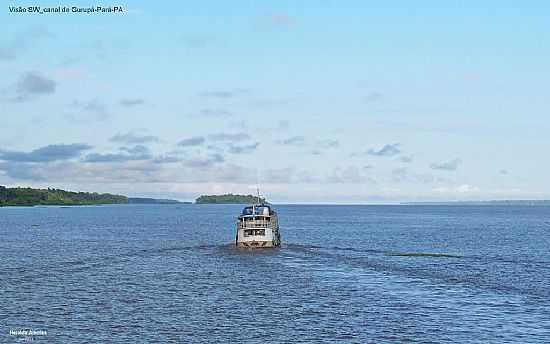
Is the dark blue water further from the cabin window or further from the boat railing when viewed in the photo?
the boat railing

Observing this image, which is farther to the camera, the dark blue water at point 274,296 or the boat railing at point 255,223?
the boat railing at point 255,223

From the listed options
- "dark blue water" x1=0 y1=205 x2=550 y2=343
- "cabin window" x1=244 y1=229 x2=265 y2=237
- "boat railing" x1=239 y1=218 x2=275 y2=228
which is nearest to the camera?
"dark blue water" x1=0 y1=205 x2=550 y2=343

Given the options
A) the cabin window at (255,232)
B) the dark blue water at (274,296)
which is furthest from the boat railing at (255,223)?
the dark blue water at (274,296)

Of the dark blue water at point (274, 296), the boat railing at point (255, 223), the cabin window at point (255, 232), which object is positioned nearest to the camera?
the dark blue water at point (274, 296)

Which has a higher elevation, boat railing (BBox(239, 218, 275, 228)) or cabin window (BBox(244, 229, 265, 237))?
boat railing (BBox(239, 218, 275, 228))

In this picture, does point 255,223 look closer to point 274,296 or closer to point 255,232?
point 255,232

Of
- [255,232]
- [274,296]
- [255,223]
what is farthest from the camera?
[255,223]

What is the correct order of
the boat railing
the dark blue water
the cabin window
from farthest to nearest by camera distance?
the boat railing → the cabin window → the dark blue water

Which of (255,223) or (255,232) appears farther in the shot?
(255,223)

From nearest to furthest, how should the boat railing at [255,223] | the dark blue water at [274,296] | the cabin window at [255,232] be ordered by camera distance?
the dark blue water at [274,296] → the cabin window at [255,232] → the boat railing at [255,223]

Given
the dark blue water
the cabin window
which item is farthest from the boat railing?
the dark blue water

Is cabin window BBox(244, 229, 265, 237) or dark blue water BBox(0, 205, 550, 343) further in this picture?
cabin window BBox(244, 229, 265, 237)

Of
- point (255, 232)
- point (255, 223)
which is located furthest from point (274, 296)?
point (255, 223)

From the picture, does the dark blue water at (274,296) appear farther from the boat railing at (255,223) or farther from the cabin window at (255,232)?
the boat railing at (255,223)
